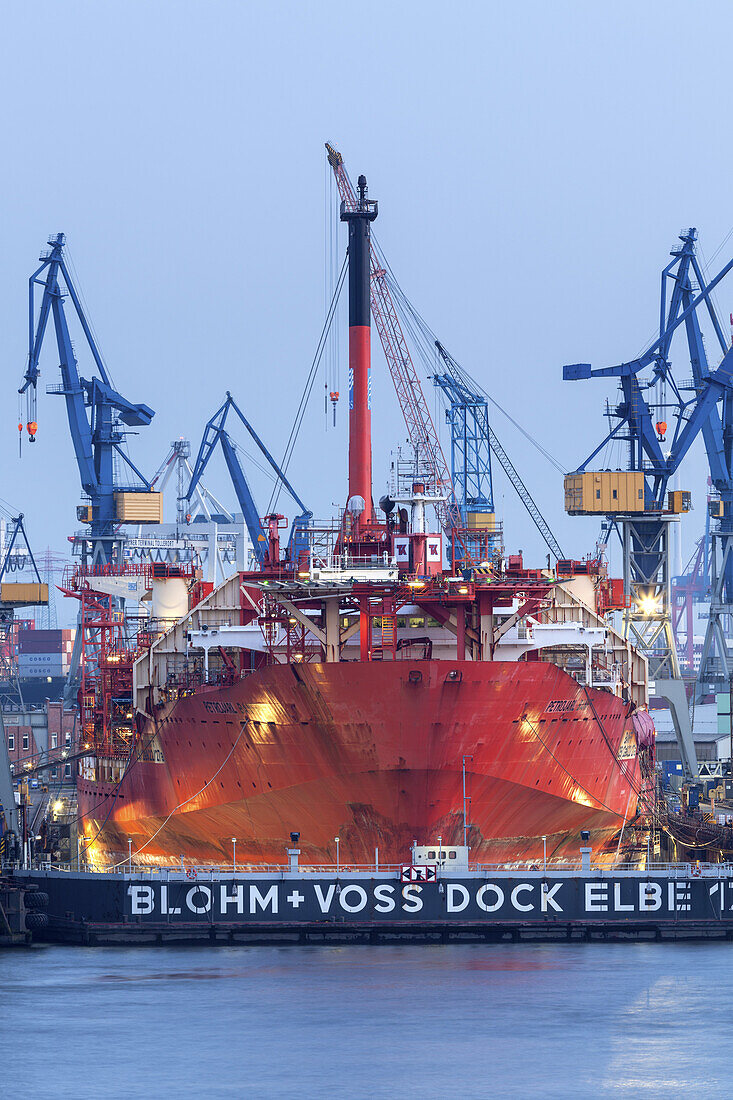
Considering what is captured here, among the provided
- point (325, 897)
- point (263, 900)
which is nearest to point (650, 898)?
point (325, 897)

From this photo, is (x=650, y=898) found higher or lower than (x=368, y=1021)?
higher

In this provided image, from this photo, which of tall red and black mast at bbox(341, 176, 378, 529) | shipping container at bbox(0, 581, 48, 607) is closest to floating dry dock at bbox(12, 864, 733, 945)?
tall red and black mast at bbox(341, 176, 378, 529)

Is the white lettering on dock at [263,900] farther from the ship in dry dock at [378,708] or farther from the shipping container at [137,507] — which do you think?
the shipping container at [137,507]

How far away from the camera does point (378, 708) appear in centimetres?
6994

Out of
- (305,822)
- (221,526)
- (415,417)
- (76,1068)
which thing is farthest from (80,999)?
(221,526)

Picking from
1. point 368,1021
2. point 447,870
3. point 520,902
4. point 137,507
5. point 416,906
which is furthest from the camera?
point 137,507

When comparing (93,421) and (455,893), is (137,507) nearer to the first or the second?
(93,421)

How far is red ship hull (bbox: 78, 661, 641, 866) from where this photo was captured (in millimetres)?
70188

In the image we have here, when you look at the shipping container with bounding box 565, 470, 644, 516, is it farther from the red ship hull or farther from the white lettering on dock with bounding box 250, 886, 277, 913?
the white lettering on dock with bounding box 250, 886, 277, 913

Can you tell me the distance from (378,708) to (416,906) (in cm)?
616

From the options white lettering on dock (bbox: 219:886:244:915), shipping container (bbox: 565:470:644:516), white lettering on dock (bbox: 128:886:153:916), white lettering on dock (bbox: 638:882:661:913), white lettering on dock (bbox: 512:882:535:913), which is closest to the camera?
white lettering on dock (bbox: 512:882:535:913)

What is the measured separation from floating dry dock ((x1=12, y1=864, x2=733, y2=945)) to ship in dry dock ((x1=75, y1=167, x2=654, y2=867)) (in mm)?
2505

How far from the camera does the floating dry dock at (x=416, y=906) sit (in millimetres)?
69062

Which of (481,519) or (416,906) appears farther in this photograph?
(481,519)
